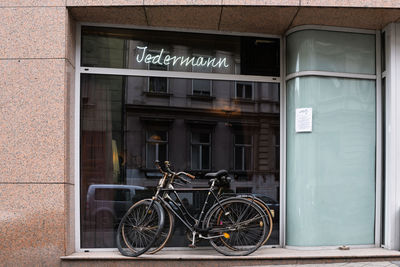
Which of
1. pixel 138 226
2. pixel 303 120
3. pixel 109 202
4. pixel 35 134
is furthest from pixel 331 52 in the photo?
pixel 35 134

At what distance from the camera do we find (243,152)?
6.57 m

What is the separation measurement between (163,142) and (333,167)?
2544mm

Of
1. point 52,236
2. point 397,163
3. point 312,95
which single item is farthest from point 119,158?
point 397,163

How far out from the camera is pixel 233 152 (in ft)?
21.5

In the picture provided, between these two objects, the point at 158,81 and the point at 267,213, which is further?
the point at 158,81

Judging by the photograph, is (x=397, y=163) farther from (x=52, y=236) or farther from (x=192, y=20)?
(x=52, y=236)

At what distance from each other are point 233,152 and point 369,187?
2.08 meters

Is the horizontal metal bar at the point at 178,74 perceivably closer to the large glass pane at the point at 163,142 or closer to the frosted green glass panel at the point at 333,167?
the large glass pane at the point at 163,142

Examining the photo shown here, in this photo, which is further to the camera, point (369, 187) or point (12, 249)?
point (369, 187)

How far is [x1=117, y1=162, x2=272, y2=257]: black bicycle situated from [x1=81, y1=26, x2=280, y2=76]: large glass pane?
1.97 metres

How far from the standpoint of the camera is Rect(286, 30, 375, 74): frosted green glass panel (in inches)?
251

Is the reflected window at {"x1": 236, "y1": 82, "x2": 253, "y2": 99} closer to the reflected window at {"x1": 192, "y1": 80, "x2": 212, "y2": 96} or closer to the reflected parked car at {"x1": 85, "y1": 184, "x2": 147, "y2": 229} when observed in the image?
the reflected window at {"x1": 192, "y1": 80, "x2": 212, "y2": 96}

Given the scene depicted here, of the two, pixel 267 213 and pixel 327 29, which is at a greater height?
pixel 327 29

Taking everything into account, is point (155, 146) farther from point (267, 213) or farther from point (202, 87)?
point (267, 213)
